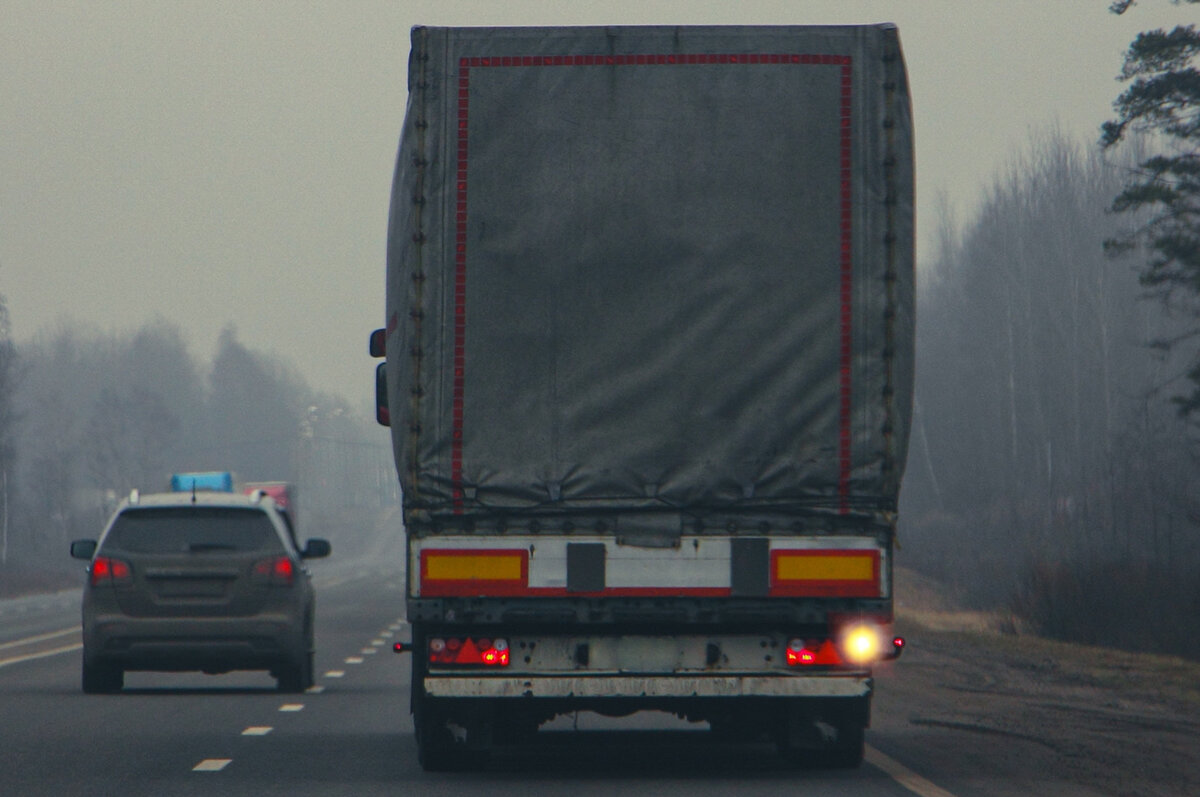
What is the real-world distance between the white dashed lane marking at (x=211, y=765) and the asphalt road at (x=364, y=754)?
0.02 metres

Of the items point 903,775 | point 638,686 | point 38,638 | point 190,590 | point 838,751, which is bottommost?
point 38,638

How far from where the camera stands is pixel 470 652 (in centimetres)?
984

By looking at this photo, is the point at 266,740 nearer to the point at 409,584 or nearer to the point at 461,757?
the point at 461,757

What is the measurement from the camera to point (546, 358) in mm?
9852

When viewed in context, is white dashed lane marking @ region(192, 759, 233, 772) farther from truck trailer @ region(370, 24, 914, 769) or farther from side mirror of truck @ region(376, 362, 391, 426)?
side mirror of truck @ region(376, 362, 391, 426)

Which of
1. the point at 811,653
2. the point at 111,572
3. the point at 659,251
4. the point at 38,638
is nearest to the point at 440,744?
the point at 811,653

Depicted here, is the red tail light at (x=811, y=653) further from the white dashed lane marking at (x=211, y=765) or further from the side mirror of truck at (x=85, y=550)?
the side mirror of truck at (x=85, y=550)

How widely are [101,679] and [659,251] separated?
8727mm

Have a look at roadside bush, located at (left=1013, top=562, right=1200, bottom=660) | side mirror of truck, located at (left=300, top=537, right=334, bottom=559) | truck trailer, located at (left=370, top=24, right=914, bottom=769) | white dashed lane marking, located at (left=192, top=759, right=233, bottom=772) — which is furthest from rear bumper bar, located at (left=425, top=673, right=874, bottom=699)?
roadside bush, located at (left=1013, top=562, right=1200, bottom=660)

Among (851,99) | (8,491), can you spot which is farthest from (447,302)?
(8,491)

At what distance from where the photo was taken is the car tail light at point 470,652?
982 cm

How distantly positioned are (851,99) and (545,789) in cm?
389

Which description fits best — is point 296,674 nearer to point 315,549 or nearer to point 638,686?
point 315,549

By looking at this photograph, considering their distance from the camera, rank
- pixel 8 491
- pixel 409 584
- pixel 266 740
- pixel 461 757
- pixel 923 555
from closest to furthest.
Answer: pixel 409 584 → pixel 461 757 → pixel 266 740 → pixel 923 555 → pixel 8 491
